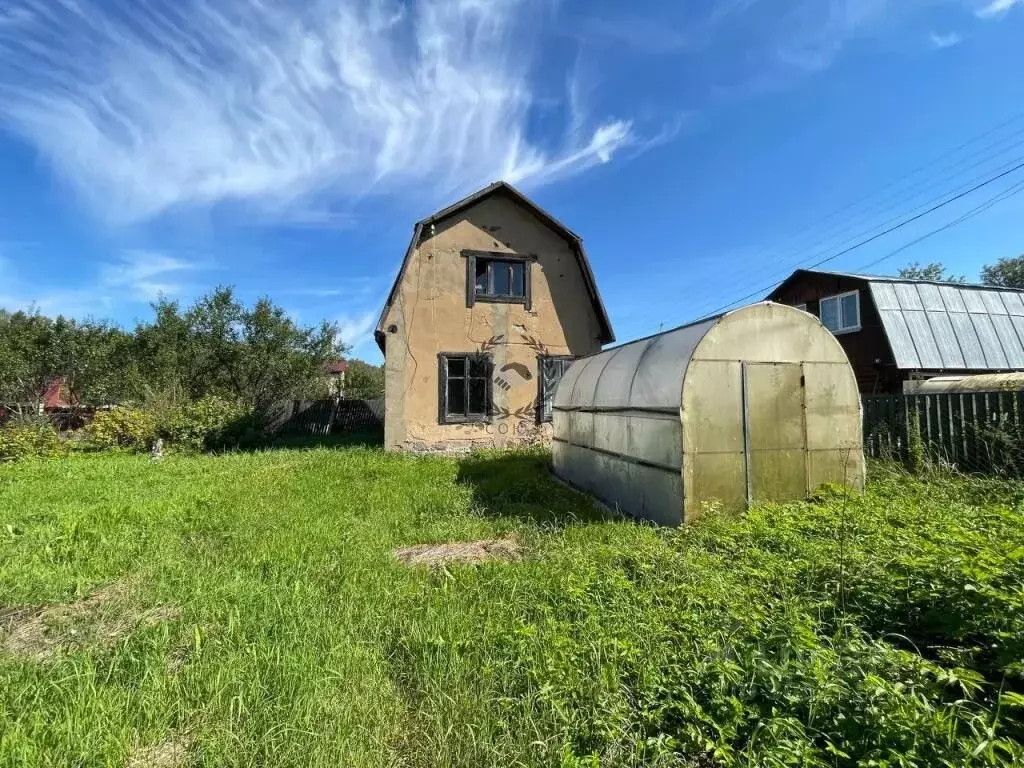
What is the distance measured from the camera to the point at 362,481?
8.86m

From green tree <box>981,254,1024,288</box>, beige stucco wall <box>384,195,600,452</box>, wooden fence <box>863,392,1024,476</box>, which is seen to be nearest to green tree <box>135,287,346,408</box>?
beige stucco wall <box>384,195,600,452</box>

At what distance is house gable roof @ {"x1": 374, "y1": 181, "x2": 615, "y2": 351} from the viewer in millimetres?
12023

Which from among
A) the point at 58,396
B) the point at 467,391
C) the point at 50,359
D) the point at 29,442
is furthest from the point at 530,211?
the point at 58,396

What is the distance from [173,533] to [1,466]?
9.57 metres

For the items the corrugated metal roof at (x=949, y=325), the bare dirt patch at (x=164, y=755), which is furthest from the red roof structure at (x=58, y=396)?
the corrugated metal roof at (x=949, y=325)

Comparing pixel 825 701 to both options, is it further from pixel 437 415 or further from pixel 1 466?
pixel 1 466

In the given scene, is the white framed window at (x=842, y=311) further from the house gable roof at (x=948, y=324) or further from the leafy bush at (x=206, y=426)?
the leafy bush at (x=206, y=426)

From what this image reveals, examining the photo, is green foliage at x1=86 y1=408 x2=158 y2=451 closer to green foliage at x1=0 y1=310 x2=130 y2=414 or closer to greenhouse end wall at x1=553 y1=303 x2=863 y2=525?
green foliage at x1=0 y1=310 x2=130 y2=414

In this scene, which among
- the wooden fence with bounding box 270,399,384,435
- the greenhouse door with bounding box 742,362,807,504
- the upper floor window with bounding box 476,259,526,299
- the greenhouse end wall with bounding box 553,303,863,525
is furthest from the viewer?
the wooden fence with bounding box 270,399,384,435

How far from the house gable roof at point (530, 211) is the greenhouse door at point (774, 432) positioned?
7.23m

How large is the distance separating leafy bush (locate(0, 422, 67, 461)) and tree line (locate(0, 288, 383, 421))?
8.73 feet

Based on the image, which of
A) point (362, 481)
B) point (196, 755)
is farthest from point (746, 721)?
point (362, 481)

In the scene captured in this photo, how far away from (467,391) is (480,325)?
5.61 ft

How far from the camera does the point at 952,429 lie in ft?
25.3
